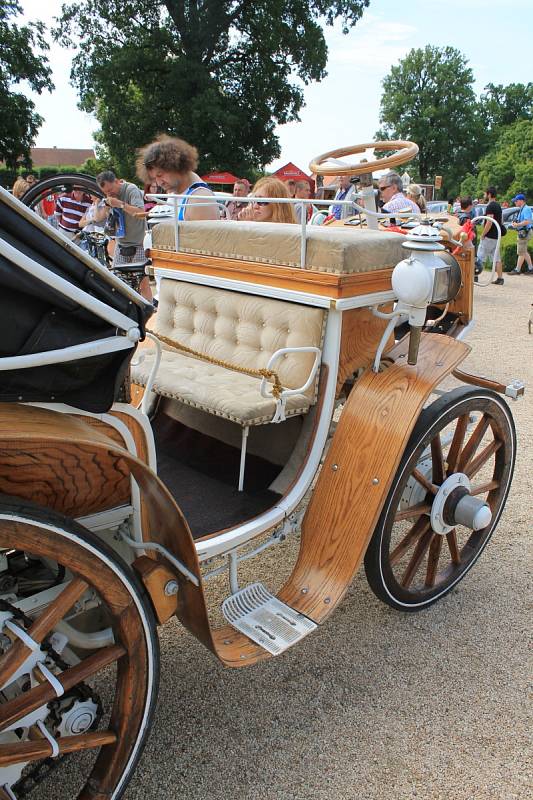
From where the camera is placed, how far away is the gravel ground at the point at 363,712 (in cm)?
185

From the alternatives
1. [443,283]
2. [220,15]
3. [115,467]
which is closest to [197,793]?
[115,467]

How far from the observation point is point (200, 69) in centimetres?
1991

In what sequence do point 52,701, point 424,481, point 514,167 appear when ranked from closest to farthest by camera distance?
1. point 52,701
2. point 424,481
3. point 514,167

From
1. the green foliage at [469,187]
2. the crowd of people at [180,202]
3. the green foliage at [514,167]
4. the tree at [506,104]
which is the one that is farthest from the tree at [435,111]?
the crowd of people at [180,202]

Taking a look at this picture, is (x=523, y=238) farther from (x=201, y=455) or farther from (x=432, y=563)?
(x=201, y=455)

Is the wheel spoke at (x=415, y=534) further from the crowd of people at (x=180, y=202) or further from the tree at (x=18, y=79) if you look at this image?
the tree at (x=18, y=79)

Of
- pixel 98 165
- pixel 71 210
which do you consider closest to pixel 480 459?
pixel 71 210

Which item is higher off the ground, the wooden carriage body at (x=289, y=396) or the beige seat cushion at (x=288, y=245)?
the beige seat cushion at (x=288, y=245)

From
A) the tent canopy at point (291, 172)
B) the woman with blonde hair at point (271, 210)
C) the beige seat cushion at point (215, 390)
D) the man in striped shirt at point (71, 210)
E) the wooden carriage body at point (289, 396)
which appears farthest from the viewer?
the tent canopy at point (291, 172)

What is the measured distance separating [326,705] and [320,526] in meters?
0.61

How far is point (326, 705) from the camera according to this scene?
6.93 feet

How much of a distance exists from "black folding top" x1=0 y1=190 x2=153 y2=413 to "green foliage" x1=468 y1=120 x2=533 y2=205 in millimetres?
32022

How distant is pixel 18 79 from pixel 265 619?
23490 mm

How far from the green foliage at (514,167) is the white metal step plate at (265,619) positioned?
3151 centimetres
